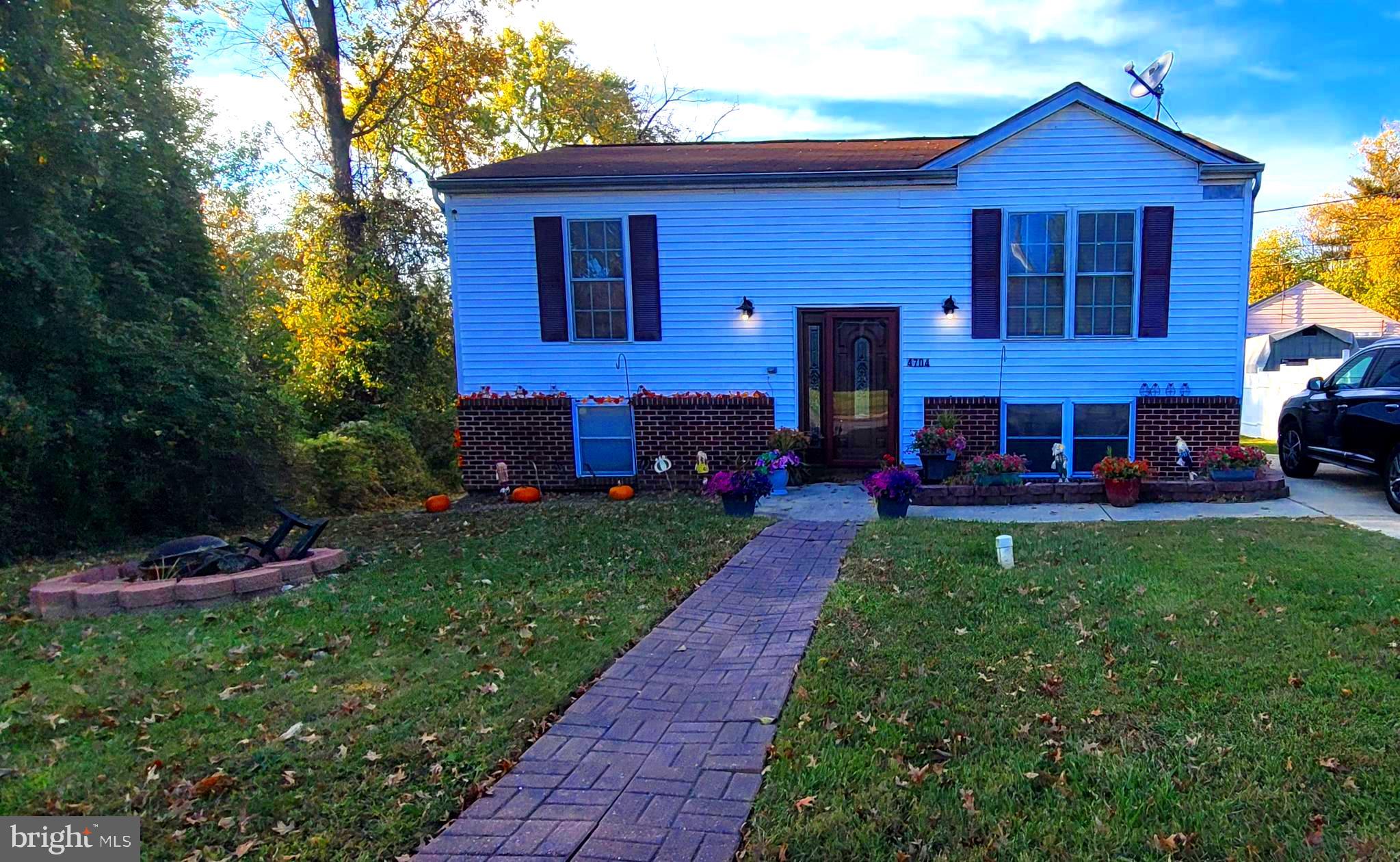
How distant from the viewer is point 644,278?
9.17 m

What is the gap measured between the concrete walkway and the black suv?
484 mm

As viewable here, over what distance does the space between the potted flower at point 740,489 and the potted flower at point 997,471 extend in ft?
8.28

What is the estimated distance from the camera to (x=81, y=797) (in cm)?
256

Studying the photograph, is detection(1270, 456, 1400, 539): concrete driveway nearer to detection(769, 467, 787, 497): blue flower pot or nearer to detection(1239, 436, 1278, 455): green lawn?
detection(1239, 436, 1278, 455): green lawn

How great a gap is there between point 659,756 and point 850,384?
284 inches

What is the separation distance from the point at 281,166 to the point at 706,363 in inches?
466

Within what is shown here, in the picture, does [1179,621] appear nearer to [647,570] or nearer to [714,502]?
[647,570]

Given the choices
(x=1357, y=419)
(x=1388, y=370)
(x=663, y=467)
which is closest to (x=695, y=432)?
(x=663, y=467)

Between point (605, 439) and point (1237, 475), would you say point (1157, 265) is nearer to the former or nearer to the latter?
point (1237, 475)

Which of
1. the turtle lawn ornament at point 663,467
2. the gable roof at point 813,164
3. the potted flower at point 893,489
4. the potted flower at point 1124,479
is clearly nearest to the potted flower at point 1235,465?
the potted flower at point 1124,479

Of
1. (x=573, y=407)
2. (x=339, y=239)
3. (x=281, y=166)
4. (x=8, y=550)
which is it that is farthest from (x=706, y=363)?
(x=281, y=166)

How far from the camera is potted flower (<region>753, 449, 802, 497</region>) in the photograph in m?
8.20

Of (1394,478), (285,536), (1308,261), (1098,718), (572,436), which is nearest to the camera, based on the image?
(1098,718)

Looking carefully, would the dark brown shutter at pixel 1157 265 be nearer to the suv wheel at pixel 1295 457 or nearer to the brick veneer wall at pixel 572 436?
the suv wheel at pixel 1295 457
